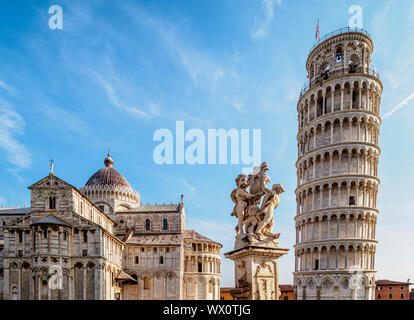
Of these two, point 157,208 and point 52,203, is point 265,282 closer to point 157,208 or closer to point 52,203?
point 52,203

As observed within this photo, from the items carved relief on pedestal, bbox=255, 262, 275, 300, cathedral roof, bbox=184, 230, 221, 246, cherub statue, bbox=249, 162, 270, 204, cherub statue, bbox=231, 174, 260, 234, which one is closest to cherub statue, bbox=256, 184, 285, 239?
cherub statue, bbox=249, 162, 270, 204

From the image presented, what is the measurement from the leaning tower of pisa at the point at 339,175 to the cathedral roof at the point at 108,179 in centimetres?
3758

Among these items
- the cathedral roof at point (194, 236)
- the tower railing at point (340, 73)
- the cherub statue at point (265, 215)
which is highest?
the tower railing at point (340, 73)

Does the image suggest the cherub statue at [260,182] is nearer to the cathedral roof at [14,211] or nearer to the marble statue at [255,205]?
the marble statue at [255,205]

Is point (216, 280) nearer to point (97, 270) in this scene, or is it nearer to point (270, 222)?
point (97, 270)

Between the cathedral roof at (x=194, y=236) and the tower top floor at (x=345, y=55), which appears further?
the cathedral roof at (x=194, y=236)

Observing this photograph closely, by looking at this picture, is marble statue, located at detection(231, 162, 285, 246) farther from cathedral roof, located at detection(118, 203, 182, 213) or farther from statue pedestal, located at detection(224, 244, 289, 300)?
cathedral roof, located at detection(118, 203, 182, 213)

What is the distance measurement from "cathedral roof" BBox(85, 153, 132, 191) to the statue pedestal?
5853cm

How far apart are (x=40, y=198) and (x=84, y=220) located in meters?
6.51

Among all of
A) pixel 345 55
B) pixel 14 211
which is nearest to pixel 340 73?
pixel 345 55

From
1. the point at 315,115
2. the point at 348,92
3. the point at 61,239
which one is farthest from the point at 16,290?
the point at 348,92

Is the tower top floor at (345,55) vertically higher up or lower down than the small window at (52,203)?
higher up

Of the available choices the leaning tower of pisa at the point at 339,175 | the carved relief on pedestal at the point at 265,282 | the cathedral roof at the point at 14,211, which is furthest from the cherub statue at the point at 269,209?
the cathedral roof at the point at 14,211

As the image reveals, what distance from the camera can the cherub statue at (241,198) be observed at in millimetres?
8992
